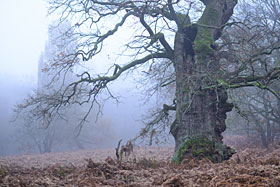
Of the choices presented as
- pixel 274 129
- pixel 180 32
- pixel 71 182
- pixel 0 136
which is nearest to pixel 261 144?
pixel 274 129

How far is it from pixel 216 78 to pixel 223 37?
2876 mm

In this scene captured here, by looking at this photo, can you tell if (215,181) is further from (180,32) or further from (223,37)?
(223,37)

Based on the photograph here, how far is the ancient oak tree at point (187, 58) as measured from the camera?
769 centimetres

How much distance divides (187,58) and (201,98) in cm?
141

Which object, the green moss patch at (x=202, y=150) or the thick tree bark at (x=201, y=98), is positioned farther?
the thick tree bark at (x=201, y=98)

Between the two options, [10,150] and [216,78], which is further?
[10,150]

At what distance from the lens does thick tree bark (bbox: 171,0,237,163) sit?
7.59m

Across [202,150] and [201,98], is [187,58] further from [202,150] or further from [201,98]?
[202,150]

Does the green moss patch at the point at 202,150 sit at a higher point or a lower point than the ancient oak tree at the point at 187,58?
lower

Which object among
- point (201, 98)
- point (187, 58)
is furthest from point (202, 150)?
point (187, 58)

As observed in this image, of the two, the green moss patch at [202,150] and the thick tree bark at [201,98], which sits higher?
the thick tree bark at [201,98]

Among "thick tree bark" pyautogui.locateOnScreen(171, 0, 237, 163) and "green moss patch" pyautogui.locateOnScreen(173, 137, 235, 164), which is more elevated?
"thick tree bark" pyautogui.locateOnScreen(171, 0, 237, 163)

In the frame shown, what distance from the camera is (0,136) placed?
124 ft

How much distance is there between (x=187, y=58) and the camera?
892cm
